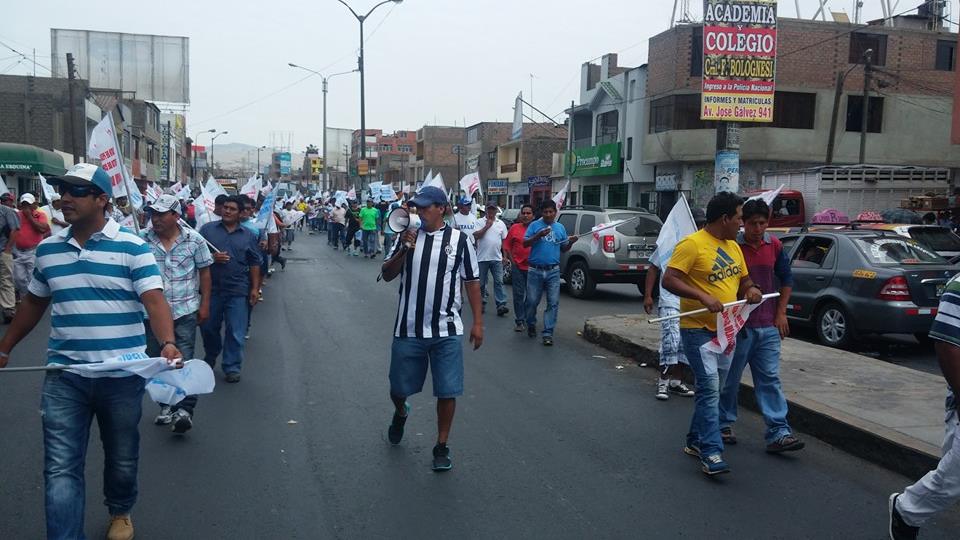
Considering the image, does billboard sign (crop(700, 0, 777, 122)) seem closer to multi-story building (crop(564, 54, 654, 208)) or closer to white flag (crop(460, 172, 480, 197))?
white flag (crop(460, 172, 480, 197))

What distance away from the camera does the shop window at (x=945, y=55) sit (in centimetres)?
3762

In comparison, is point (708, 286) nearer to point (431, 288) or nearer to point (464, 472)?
point (431, 288)

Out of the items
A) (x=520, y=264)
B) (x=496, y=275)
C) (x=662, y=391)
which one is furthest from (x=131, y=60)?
(x=662, y=391)

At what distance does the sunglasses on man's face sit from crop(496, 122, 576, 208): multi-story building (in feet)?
161

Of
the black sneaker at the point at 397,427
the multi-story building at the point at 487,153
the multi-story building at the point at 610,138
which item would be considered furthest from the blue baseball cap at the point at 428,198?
the multi-story building at the point at 487,153

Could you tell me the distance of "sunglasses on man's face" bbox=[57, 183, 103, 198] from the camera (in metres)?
3.78

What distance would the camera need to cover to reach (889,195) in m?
23.8

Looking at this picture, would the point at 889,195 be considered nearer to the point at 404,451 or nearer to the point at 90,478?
the point at 404,451

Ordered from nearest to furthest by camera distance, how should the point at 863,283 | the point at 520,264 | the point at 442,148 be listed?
the point at 863,283
the point at 520,264
the point at 442,148

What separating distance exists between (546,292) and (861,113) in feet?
100

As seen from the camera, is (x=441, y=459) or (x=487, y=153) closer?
(x=441, y=459)

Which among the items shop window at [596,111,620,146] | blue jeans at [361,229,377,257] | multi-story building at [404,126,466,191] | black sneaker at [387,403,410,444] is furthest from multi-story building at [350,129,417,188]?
black sneaker at [387,403,410,444]

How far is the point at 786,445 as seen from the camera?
19.0ft

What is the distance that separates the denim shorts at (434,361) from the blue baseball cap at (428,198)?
0.86 metres
